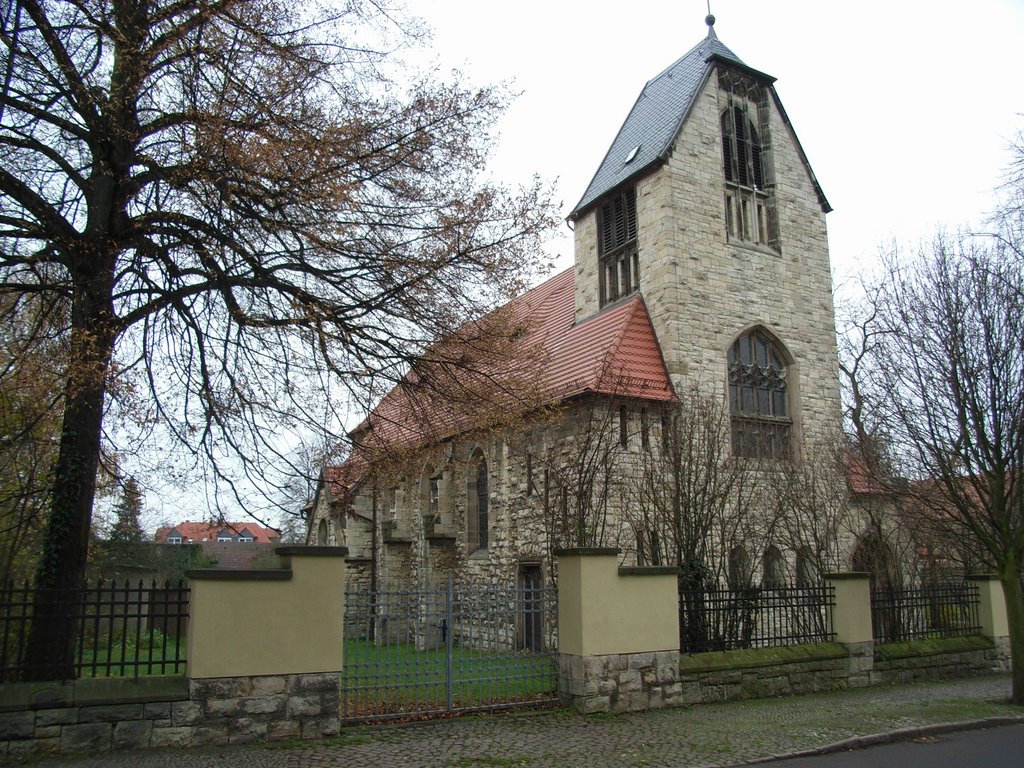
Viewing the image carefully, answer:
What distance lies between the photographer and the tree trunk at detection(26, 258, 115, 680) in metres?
7.80

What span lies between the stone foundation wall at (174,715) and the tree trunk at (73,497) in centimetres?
38

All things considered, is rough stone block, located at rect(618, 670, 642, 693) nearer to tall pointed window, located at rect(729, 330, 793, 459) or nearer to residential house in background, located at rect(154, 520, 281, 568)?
residential house in background, located at rect(154, 520, 281, 568)

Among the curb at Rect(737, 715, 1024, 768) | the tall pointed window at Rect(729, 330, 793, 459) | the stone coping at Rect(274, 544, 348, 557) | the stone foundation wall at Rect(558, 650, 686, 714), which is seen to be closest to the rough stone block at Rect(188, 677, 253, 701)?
the stone coping at Rect(274, 544, 348, 557)

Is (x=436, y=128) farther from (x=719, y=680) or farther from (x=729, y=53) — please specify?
(x=729, y=53)

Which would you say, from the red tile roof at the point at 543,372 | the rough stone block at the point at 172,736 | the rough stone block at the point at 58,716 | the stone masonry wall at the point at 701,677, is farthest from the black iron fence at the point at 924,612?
the rough stone block at the point at 58,716

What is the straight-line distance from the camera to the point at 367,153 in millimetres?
9102

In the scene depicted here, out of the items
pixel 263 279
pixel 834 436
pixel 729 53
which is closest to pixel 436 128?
pixel 263 279

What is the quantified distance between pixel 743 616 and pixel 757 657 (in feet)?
3.38

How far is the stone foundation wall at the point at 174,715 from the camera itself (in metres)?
7.46

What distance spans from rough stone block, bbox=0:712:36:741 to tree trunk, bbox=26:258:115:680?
44cm

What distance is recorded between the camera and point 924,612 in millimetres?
14914

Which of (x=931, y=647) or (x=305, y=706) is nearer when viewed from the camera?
(x=305, y=706)

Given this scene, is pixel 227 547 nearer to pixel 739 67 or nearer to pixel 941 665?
pixel 739 67

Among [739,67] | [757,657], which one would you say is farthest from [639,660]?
[739,67]
